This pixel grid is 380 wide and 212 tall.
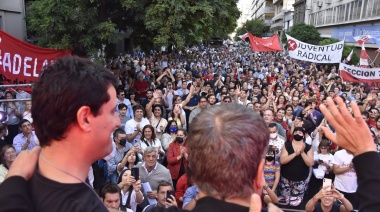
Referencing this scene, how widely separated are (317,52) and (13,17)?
10.2 m

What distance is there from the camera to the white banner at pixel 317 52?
12.7m

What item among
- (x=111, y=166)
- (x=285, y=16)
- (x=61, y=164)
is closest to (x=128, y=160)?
(x=111, y=166)

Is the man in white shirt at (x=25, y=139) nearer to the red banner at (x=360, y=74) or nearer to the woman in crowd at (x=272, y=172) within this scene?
the woman in crowd at (x=272, y=172)

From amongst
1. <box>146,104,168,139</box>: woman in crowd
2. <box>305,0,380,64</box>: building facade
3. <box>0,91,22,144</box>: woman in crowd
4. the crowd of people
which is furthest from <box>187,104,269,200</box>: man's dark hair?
<box>305,0,380,64</box>: building facade

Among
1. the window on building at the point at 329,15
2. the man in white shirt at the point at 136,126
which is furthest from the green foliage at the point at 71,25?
the window on building at the point at 329,15

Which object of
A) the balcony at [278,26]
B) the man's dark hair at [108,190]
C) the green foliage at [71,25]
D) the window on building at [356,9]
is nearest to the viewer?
the man's dark hair at [108,190]

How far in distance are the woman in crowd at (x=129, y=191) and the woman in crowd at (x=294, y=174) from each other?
83.7 inches

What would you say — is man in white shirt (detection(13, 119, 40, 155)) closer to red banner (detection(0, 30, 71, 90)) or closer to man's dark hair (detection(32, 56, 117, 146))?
red banner (detection(0, 30, 71, 90))

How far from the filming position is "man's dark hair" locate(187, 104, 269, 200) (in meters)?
1.16

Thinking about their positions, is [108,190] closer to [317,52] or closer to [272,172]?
[272,172]

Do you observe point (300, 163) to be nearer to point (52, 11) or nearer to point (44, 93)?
point (44, 93)

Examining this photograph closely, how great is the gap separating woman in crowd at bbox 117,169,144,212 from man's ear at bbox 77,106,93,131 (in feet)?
9.86

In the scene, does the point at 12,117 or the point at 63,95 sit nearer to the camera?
the point at 63,95

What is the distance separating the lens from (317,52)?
509 inches
